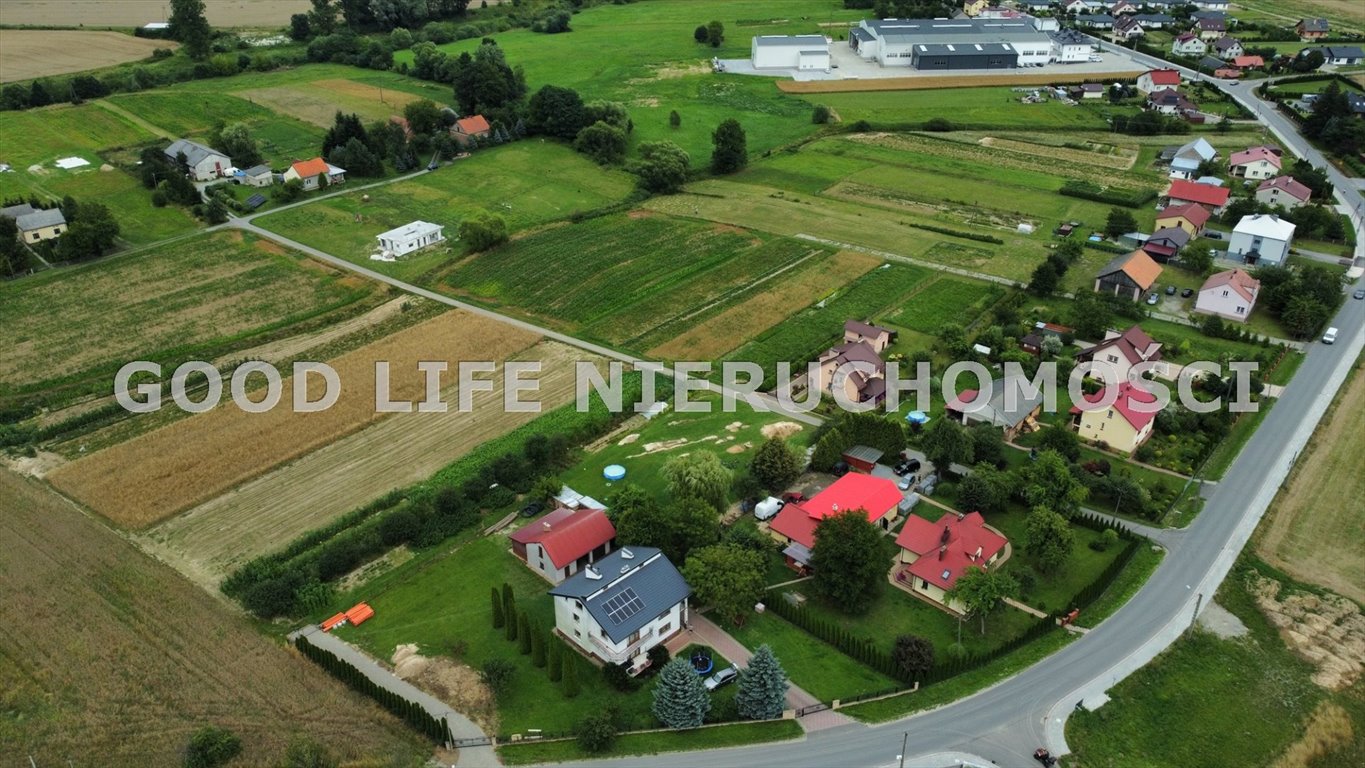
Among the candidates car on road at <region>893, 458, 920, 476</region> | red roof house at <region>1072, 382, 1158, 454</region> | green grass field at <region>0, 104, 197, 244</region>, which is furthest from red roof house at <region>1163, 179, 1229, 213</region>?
green grass field at <region>0, 104, 197, 244</region>

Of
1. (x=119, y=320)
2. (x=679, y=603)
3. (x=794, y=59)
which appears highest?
(x=794, y=59)

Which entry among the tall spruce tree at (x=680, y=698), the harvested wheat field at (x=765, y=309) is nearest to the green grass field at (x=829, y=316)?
the harvested wheat field at (x=765, y=309)

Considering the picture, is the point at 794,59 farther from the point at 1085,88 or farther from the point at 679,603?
the point at 679,603

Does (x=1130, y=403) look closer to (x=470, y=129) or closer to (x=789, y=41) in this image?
(x=470, y=129)

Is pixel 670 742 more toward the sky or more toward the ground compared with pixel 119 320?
more toward the ground

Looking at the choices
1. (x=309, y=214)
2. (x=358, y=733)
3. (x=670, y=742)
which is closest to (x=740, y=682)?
(x=670, y=742)

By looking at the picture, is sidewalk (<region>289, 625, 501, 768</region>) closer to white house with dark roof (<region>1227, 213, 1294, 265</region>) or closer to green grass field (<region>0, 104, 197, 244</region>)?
green grass field (<region>0, 104, 197, 244</region>)

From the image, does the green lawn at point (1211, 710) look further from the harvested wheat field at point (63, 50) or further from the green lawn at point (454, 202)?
the harvested wheat field at point (63, 50)
